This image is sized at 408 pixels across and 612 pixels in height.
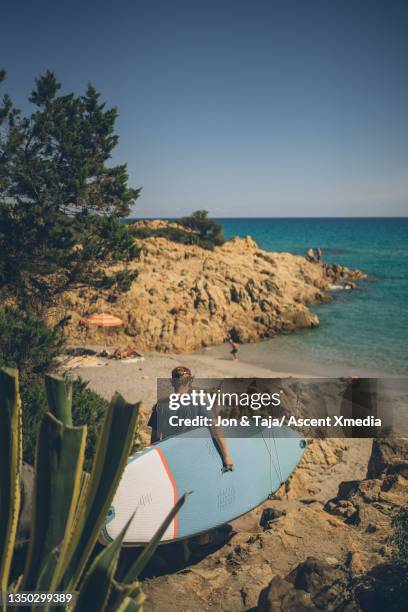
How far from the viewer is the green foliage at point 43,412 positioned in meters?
5.28

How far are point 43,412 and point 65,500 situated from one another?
4254mm

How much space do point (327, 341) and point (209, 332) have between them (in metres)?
6.83

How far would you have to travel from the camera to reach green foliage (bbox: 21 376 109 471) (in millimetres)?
5281

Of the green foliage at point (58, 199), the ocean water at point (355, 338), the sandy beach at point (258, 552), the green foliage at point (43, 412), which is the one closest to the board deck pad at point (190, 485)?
the sandy beach at point (258, 552)

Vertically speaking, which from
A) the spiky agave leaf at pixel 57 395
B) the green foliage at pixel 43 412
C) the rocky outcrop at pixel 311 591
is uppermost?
the spiky agave leaf at pixel 57 395

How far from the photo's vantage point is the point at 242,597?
15.1 feet

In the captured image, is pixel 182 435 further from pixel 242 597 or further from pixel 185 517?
pixel 242 597

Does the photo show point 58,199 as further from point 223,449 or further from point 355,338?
point 355,338

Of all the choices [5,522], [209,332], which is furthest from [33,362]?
[209,332]

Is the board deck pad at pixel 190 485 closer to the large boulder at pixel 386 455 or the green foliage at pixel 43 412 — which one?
the green foliage at pixel 43 412

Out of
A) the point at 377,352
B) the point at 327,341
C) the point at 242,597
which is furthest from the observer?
the point at 327,341

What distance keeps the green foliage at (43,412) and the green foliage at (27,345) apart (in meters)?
0.24

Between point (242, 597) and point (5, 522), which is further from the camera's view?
point (242, 597)

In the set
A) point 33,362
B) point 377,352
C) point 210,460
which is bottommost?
point 377,352
